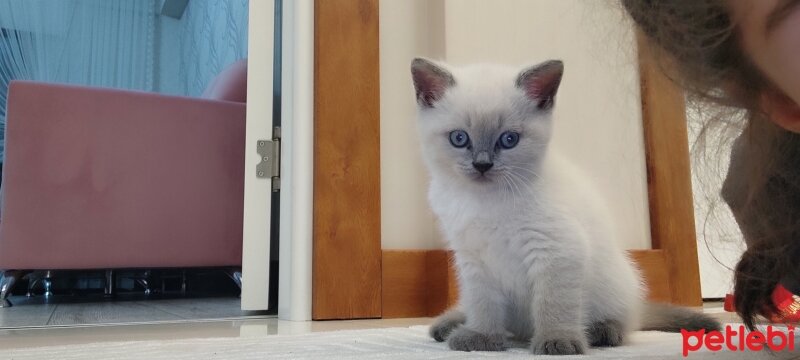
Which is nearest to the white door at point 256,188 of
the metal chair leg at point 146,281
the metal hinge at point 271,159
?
the metal hinge at point 271,159

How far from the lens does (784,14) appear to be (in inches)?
17.0

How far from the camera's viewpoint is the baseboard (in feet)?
5.01

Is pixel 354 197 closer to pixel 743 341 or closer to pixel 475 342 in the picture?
pixel 475 342

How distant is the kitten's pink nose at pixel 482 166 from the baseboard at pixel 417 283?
59 cm

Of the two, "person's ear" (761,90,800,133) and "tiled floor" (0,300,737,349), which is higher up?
"person's ear" (761,90,800,133)

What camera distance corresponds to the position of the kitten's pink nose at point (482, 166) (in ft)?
3.11

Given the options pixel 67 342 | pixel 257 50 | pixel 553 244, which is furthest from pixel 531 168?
pixel 257 50

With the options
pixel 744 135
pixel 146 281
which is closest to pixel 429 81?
pixel 744 135

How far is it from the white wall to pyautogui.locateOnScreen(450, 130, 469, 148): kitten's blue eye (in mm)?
582

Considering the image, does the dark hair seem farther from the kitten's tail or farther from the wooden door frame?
the wooden door frame

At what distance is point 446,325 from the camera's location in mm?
1032

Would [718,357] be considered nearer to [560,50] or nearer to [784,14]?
[784,14]

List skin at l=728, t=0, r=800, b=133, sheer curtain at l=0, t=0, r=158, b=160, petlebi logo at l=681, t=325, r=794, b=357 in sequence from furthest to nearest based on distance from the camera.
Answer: sheer curtain at l=0, t=0, r=158, b=160, petlebi logo at l=681, t=325, r=794, b=357, skin at l=728, t=0, r=800, b=133

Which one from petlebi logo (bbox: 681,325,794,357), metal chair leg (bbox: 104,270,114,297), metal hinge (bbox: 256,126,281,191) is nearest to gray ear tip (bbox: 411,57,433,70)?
petlebi logo (bbox: 681,325,794,357)
